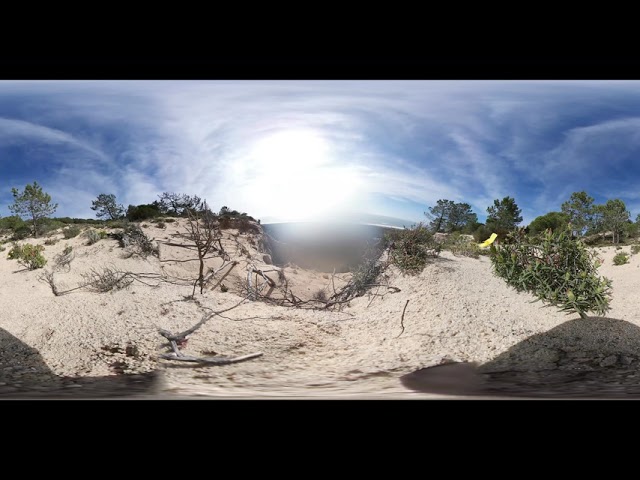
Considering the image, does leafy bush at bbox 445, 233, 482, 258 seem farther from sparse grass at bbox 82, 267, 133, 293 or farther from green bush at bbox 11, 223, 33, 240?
green bush at bbox 11, 223, 33, 240

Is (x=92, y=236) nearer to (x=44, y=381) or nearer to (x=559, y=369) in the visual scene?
(x=44, y=381)

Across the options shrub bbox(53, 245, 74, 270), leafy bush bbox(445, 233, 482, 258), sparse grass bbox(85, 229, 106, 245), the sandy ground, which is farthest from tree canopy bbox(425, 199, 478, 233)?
shrub bbox(53, 245, 74, 270)

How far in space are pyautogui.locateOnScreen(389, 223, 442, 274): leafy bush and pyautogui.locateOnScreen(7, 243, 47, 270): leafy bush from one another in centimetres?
144

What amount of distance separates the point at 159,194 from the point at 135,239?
0.81ft

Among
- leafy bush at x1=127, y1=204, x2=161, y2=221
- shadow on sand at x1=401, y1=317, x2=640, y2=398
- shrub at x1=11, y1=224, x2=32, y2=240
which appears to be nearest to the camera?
shadow on sand at x1=401, y1=317, x2=640, y2=398

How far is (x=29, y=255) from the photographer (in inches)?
90.4

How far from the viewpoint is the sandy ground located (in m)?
2.07

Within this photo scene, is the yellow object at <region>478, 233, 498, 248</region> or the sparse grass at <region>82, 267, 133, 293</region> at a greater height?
the yellow object at <region>478, 233, 498, 248</region>

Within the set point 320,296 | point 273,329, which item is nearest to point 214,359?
point 273,329

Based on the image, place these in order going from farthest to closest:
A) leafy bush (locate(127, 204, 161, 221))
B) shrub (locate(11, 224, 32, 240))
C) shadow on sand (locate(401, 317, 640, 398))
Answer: shrub (locate(11, 224, 32, 240)) → leafy bush (locate(127, 204, 161, 221)) → shadow on sand (locate(401, 317, 640, 398))

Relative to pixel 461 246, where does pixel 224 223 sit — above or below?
above

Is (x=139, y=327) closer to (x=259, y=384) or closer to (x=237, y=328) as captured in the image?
(x=237, y=328)

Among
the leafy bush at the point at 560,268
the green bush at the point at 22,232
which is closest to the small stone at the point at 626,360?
the leafy bush at the point at 560,268

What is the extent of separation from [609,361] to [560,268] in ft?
1.33
